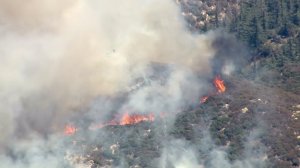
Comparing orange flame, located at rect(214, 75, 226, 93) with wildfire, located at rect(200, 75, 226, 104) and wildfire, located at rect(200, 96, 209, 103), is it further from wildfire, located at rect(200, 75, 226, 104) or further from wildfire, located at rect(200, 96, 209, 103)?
wildfire, located at rect(200, 96, 209, 103)

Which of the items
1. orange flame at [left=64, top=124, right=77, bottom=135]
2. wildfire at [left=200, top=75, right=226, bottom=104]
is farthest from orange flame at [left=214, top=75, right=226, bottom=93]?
orange flame at [left=64, top=124, right=77, bottom=135]

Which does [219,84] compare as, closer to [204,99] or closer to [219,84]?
[219,84]

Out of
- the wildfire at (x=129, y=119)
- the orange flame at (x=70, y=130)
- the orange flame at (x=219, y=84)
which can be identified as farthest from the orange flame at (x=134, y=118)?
the orange flame at (x=219, y=84)

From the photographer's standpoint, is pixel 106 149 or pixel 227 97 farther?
pixel 227 97

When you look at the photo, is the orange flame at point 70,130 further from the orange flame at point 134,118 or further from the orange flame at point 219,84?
the orange flame at point 219,84

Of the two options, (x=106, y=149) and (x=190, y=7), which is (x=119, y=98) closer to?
(x=106, y=149)

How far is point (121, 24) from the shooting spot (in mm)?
138375

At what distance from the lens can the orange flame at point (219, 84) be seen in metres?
135

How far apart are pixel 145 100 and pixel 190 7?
66746 millimetres

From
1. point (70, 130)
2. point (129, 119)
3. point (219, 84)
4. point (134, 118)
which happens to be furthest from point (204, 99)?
point (70, 130)

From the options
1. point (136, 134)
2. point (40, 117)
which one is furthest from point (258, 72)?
point (40, 117)

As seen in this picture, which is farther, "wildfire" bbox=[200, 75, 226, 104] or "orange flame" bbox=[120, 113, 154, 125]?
"wildfire" bbox=[200, 75, 226, 104]

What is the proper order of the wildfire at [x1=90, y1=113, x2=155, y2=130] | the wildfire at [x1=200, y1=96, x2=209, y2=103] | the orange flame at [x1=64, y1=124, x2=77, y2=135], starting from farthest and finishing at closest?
the wildfire at [x1=200, y1=96, x2=209, y2=103]
the wildfire at [x1=90, y1=113, x2=155, y2=130]
the orange flame at [x1=64, y1=124, x2=77, y2=135]

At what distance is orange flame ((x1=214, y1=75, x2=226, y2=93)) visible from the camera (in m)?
135
